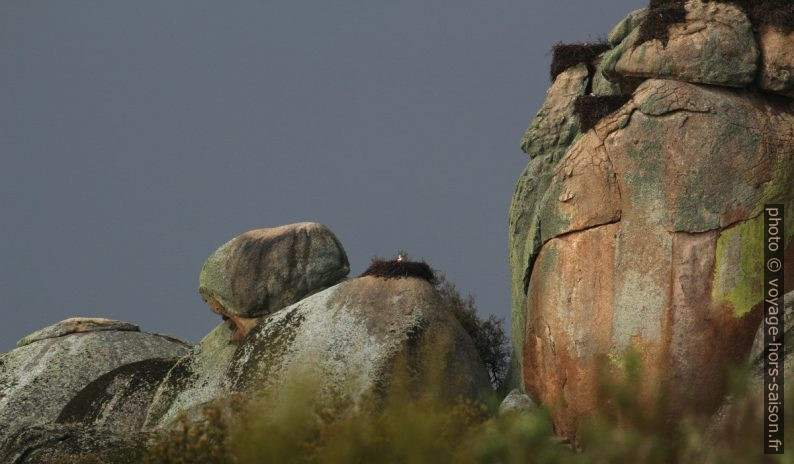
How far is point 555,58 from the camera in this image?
2684cm

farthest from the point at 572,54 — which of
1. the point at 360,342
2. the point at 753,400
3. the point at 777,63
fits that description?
the point at 753,400

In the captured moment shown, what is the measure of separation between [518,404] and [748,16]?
Answer: 27.3 feet

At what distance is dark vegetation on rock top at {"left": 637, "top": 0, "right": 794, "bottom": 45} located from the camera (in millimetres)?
22516

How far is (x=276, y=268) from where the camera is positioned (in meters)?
29.0

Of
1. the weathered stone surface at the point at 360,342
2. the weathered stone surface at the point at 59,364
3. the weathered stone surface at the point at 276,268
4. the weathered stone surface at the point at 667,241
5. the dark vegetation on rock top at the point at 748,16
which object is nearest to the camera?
the weathered stone surface at the point at 667,241

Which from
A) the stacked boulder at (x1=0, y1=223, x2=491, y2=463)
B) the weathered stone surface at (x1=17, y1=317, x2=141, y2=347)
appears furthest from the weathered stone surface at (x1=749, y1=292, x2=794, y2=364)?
the weathered stone surface at (x1=17, y1=317, x2=141, y2=347)

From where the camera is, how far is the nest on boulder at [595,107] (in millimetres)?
22578

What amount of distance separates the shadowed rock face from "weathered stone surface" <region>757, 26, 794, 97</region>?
11316 millimetres

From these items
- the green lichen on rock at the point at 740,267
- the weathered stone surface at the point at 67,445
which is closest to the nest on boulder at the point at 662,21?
the green lichen on rock at the point at 740,267

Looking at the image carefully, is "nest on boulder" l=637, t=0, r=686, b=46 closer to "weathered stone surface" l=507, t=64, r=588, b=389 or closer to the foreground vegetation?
"weathered stone surface" l=507, t=64, r=588, b=389

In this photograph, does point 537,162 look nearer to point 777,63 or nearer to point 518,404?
point 777,63

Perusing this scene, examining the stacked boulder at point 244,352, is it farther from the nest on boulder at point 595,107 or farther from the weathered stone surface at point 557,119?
the nest on boulder at point 595,107

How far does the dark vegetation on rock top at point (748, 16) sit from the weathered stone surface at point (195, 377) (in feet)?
39.6

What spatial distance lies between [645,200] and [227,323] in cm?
1238
